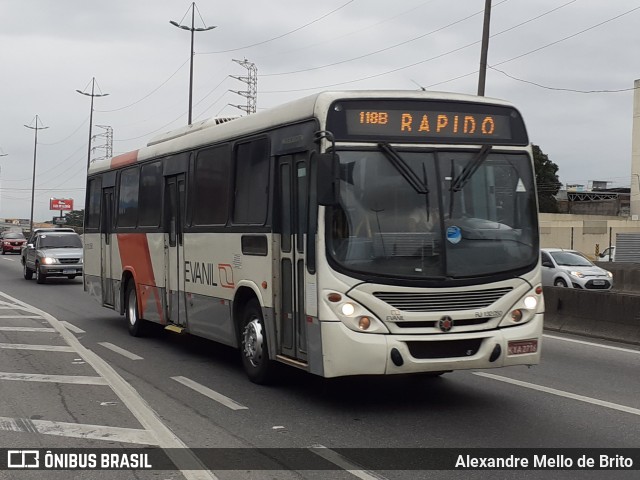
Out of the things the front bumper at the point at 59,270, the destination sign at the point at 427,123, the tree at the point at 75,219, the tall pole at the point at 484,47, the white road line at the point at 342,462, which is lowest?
the white road line at the point at 342,462

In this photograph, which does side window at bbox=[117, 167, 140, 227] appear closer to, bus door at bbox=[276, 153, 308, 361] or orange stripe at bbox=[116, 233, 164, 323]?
orange stripe at bbox=[116, 233, 164, 323]

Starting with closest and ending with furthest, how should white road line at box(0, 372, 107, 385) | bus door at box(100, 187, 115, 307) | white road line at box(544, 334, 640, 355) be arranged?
white road line at box(0, 372, 107, 385)
white road line at box(544, 334, 640, 355)
bus door at box(100, 187, 115, 307)

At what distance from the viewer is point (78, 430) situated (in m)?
7.47

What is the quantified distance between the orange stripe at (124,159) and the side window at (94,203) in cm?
105

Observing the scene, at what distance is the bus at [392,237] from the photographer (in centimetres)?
785

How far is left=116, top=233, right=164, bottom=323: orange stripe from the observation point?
44.7ft

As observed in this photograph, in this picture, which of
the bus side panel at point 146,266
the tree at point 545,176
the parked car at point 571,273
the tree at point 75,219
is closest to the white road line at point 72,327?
the bus side panel at point 146,266

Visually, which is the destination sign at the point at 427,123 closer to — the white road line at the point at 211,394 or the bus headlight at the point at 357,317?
the bus headlight at the point at 357,317

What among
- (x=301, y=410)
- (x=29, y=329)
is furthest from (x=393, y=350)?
(x=29, y=329)

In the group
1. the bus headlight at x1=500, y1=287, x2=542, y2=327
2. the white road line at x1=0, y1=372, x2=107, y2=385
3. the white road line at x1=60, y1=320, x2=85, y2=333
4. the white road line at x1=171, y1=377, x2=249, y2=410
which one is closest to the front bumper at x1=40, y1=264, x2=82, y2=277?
the white road line at x1=60, y1=320, x2=85, y2=333

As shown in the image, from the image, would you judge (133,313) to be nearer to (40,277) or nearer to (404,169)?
(404,169)

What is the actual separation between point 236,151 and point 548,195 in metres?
88.4

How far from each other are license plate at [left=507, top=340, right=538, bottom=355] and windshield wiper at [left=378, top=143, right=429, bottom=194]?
5.55 feet

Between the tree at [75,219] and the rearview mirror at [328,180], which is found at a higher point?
the tree at [75,219]
